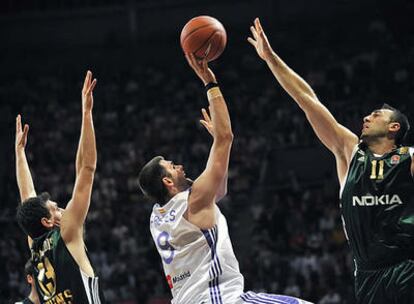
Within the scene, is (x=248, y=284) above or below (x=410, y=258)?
below

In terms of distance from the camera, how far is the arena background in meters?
15.4

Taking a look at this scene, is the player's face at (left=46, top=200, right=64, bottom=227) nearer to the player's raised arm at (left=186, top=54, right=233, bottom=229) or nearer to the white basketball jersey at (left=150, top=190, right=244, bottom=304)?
the white basketball jersey at (left=150, top=190, right=244, bottom=304)

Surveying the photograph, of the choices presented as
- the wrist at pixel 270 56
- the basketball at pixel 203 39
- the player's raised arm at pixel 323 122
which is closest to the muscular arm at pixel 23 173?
the basketball at pixel 203 39

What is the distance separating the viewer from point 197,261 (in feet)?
16.8

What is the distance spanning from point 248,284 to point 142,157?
540cm

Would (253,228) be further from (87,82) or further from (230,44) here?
(87,82)

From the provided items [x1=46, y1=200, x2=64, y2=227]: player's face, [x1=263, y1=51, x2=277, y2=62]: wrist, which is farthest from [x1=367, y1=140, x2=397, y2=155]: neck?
[x1=46, y1=200, x2=64, y2=227]: player's face

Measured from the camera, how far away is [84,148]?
551 centimetres

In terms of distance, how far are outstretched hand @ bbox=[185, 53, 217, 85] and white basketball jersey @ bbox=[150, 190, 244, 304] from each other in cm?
81

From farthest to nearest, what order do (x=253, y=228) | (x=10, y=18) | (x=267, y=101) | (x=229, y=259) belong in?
(x=10, y=18) < (x=267, y=101) < (x=253, y=228) < (x=229, y=259)

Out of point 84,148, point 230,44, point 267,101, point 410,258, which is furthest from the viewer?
point 230,44

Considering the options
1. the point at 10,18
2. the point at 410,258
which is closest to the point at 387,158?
the point at 410,258

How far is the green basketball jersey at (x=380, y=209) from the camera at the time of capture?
4824 mm

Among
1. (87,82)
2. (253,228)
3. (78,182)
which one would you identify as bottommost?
(253,228)
